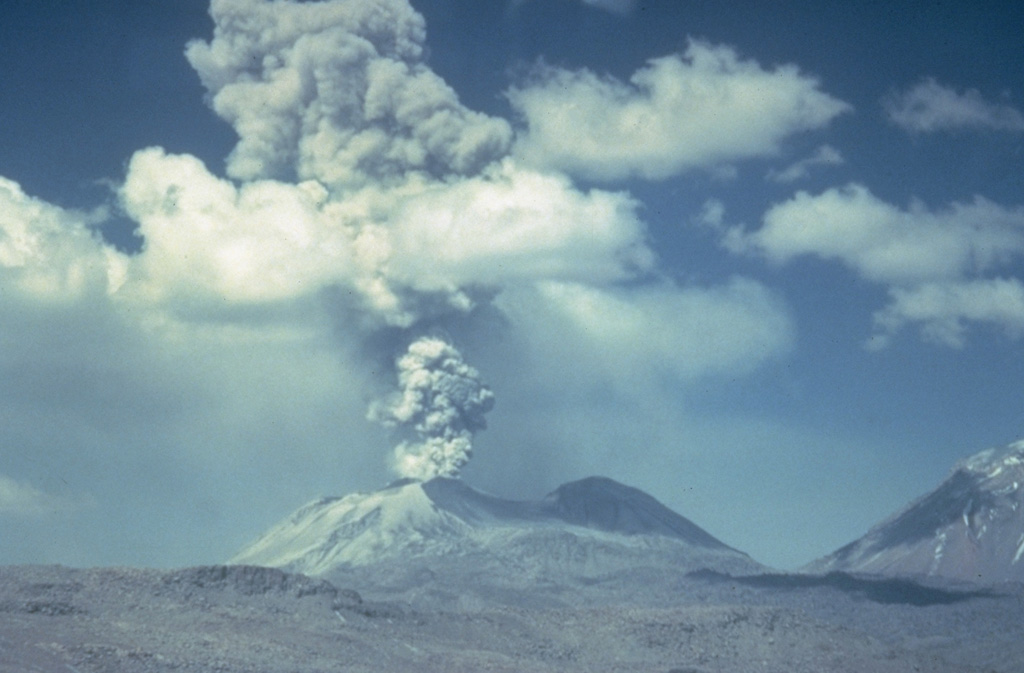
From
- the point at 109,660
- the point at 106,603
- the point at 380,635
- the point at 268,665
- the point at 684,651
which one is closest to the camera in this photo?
the point at 109,660

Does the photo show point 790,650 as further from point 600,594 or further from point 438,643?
point 600,594

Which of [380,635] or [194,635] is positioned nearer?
[194,635]

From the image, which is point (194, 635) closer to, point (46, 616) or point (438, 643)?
point (46, 616)

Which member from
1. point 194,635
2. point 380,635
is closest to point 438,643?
point 380,635

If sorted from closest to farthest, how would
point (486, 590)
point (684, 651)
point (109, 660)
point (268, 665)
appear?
point (109, 660) < point (268, 665) < point (684, 651) < point (486, 590)

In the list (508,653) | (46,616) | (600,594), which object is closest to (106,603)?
(46,616)

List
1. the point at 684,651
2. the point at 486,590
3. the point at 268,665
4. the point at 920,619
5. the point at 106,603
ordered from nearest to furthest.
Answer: the point at 268,665, the point at 106,603, the point at 684,651, the point at 920,619, the point at 486,590
